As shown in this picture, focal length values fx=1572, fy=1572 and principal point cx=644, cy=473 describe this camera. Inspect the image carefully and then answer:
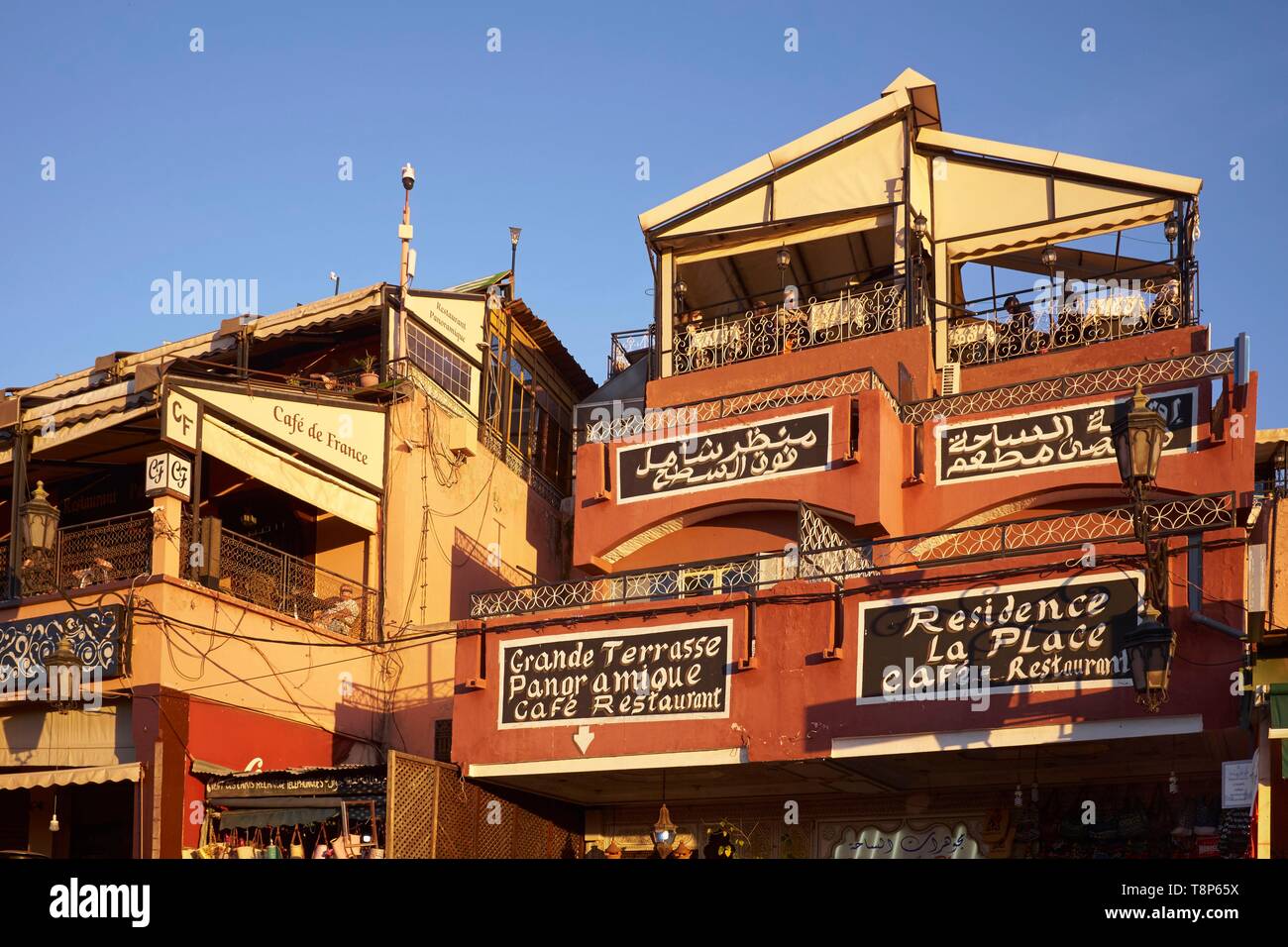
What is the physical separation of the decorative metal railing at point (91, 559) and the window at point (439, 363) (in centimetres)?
468

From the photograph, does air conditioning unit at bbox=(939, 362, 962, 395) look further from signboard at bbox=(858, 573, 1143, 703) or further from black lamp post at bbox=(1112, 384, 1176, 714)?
black lamp post at bbox=(1112, 384, 1176, 714)

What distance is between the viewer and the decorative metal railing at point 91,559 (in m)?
18.8

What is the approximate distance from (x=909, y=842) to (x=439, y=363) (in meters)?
10.1

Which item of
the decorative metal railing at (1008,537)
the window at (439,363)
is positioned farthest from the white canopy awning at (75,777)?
the decorative metal railing at (1008,537)

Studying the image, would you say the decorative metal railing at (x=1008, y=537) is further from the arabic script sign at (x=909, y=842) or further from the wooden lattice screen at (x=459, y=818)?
the wooden lattice screen at (x=459, y=818)

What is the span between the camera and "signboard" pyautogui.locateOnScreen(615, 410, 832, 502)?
18625 millimetres

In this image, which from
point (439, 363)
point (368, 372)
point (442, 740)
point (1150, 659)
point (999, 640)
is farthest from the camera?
point (439, 363)

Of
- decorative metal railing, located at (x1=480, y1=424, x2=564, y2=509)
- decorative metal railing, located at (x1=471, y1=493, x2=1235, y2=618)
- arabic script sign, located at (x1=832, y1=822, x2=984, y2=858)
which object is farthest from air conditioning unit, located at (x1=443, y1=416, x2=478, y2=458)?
arabic script sign, located at (x1=832, y1=822, x2=984, y2=858)

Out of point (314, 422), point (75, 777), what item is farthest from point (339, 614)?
point (75, 777)

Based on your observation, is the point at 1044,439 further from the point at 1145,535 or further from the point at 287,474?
the point at 287,474

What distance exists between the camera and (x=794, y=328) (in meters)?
21.2
